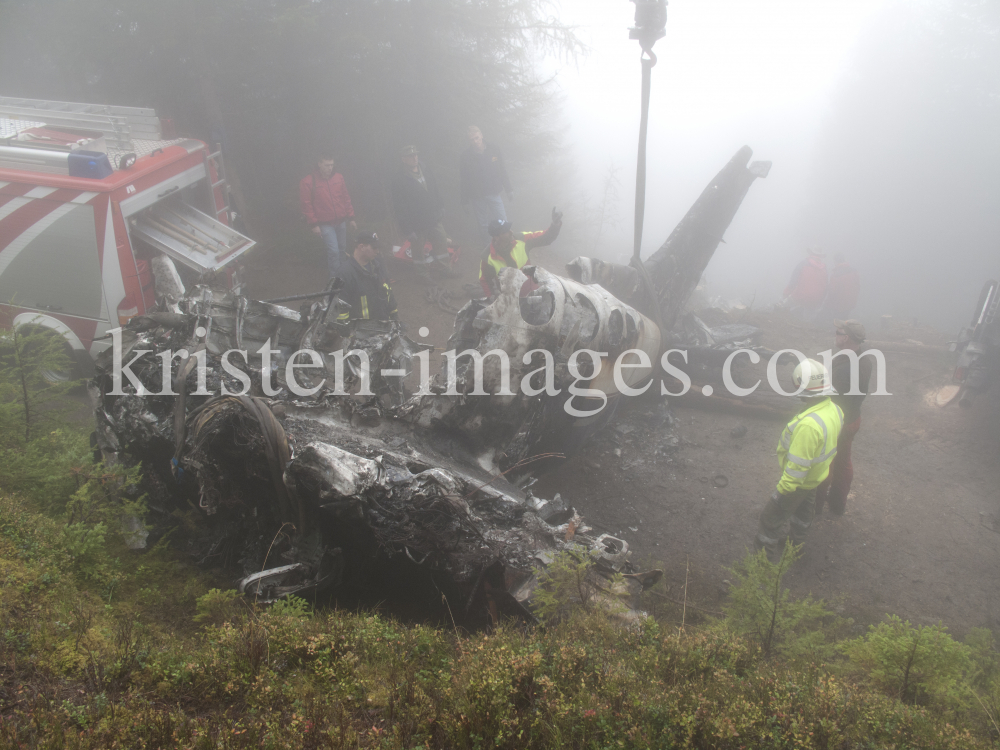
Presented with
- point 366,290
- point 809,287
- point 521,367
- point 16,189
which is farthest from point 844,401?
point 16,189

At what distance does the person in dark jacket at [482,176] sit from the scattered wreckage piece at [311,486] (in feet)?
16.7

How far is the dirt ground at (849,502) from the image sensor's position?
4.10m

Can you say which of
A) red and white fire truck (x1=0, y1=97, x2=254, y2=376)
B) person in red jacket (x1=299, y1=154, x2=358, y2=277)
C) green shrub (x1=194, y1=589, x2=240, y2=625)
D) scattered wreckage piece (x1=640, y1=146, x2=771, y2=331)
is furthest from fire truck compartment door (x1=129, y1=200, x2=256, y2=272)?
scattered wreckage piece (x1=640, y1=146, x2=771, y2=331)

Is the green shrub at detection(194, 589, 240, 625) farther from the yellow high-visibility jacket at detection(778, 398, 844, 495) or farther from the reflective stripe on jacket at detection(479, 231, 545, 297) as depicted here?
the reflective stripe on jacket at detection(479, 231, 545, 297)

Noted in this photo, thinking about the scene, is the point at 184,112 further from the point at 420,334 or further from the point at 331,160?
the point at 420,334

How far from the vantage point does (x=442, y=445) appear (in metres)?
3.70

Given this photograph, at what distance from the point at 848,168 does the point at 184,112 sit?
18.0 m

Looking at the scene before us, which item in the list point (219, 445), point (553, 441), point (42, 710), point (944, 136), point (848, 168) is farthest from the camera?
point (848, 168)

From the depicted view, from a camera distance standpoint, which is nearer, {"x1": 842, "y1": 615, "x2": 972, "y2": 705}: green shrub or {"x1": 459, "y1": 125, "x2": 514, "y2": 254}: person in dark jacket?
{"x1": 842, "y1": 615, "x2": 972, "y2": 705}: green shrub

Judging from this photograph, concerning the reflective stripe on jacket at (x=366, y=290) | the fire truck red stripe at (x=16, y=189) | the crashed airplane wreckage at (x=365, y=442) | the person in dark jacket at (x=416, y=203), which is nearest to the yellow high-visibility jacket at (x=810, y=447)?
the crashed airplane wreckage at (x=365, y=442)

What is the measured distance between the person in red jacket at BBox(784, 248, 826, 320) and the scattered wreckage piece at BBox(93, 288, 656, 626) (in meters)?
9.23

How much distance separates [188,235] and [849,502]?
7398 millimetres

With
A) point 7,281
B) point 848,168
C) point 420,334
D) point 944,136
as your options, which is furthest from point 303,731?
point 848,168

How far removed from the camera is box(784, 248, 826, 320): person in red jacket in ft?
34.4
